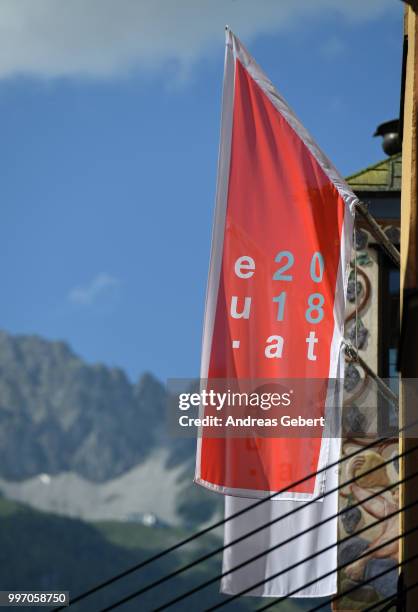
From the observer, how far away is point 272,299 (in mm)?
12391

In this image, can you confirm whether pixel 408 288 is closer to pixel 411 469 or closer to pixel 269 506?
pixel 411 469

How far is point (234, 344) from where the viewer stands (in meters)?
12.2

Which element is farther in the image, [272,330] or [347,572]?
[347,572]

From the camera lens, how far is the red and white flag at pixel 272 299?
12.1 metres

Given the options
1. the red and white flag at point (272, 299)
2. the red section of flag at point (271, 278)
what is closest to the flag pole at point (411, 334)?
the red and white flag at point (272, 299)

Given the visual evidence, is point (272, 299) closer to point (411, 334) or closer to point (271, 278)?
point (271, 278)

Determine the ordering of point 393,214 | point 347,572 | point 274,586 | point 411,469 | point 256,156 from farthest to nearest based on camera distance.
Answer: point 393,214
point 347,572
point 256,156
point 274,586
point 411,469

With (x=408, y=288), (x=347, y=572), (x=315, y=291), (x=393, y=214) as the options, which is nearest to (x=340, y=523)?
(x=347, y=572)

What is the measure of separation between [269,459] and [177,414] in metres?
1.40

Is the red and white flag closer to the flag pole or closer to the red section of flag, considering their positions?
the red section of flag

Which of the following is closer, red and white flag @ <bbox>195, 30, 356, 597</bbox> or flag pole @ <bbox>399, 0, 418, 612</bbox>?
flag pole @ <bbox>399, 0, 418, 612</bbox>

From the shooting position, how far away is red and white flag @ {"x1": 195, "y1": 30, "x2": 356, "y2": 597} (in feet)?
39.6

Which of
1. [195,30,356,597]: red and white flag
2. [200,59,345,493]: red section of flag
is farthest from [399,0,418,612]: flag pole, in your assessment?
[200,59,345,493]: red section of flag

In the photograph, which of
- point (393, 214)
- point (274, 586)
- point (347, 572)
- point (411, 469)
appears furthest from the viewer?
point (393, 214)
